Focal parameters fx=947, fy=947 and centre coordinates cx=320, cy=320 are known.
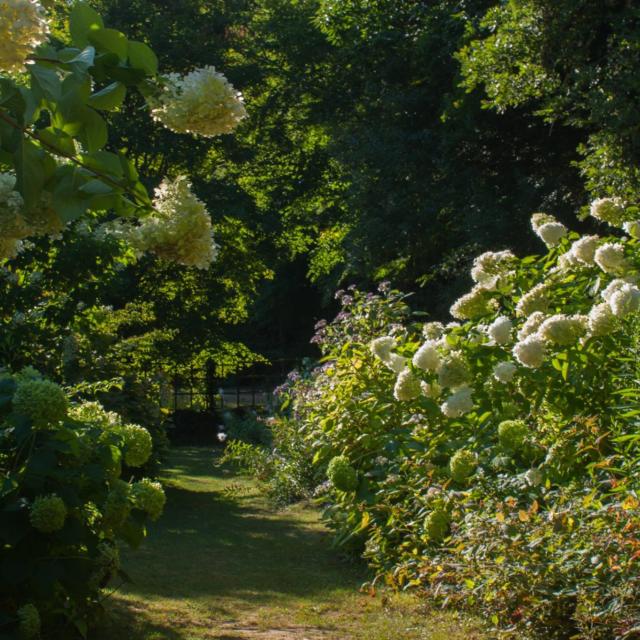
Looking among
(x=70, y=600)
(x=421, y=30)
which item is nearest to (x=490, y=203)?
Result: (x=421, y=30)

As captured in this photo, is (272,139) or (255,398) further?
(255,398)

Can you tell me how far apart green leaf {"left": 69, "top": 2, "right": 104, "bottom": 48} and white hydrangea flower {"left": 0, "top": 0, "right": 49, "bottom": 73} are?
504 millimetres

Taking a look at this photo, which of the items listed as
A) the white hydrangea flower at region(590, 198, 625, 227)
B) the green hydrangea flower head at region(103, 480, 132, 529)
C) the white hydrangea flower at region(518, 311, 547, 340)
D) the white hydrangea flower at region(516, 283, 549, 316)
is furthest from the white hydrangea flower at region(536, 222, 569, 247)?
the green hydrangea flower head at region(103, 480, 132, 529)

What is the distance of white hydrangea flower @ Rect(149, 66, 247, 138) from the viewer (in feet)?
7.33

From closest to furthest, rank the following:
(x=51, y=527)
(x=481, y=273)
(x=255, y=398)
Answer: (x=51, y=527) → (x=481, y=273) → (x=255, y=398)

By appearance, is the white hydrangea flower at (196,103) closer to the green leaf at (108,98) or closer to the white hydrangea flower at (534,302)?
the green leaf at (108,98)

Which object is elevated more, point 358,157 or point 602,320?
point 358,157

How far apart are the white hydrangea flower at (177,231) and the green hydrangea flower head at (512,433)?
8.82 feet

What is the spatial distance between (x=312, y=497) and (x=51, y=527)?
6.04 m

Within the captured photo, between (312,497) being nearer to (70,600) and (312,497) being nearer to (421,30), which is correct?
(70,600)

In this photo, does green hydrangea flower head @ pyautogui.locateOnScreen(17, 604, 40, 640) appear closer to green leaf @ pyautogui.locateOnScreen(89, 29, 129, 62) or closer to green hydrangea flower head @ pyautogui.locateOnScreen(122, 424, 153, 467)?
green hydrangea flower head @ pyautogui.locateOnScreen(122, 424, 153, 467)

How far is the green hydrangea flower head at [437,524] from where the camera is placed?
15.8ft

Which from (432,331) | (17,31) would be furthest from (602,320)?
(17,31)

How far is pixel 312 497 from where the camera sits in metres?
9.45
